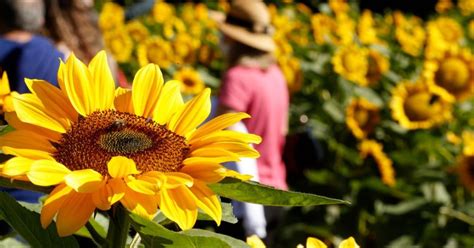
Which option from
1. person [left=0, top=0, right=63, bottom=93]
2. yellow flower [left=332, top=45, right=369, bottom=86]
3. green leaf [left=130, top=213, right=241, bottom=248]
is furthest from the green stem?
yellow flower [left=332, top=45, right=369, bottom=86]

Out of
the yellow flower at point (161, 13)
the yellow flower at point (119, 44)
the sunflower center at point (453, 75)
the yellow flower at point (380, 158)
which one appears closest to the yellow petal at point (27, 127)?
the yellow flower at point (380, 158)

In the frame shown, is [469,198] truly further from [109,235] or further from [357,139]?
[109,235]

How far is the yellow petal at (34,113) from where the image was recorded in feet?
2.92

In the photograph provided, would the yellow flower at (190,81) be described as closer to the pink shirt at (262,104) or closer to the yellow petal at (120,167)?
the pink shirt at (262,104)

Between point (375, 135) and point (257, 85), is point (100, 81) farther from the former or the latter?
point (375, 135)

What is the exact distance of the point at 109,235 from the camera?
91cm

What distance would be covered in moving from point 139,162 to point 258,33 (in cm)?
284

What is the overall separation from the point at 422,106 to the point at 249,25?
1021 mm

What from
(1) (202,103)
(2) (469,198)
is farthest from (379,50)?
(1) (202,103)

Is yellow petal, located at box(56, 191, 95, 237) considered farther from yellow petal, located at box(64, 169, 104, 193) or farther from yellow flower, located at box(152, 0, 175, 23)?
yellow flower, located at box(152, 0, 175, 23)

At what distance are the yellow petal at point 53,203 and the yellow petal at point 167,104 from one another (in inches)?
7.3

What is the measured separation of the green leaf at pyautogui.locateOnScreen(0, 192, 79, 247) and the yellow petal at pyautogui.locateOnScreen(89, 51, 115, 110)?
138 millimetres

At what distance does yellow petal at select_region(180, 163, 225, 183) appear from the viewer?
2.82ft

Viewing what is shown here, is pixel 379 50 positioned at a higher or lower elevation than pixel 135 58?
higher
